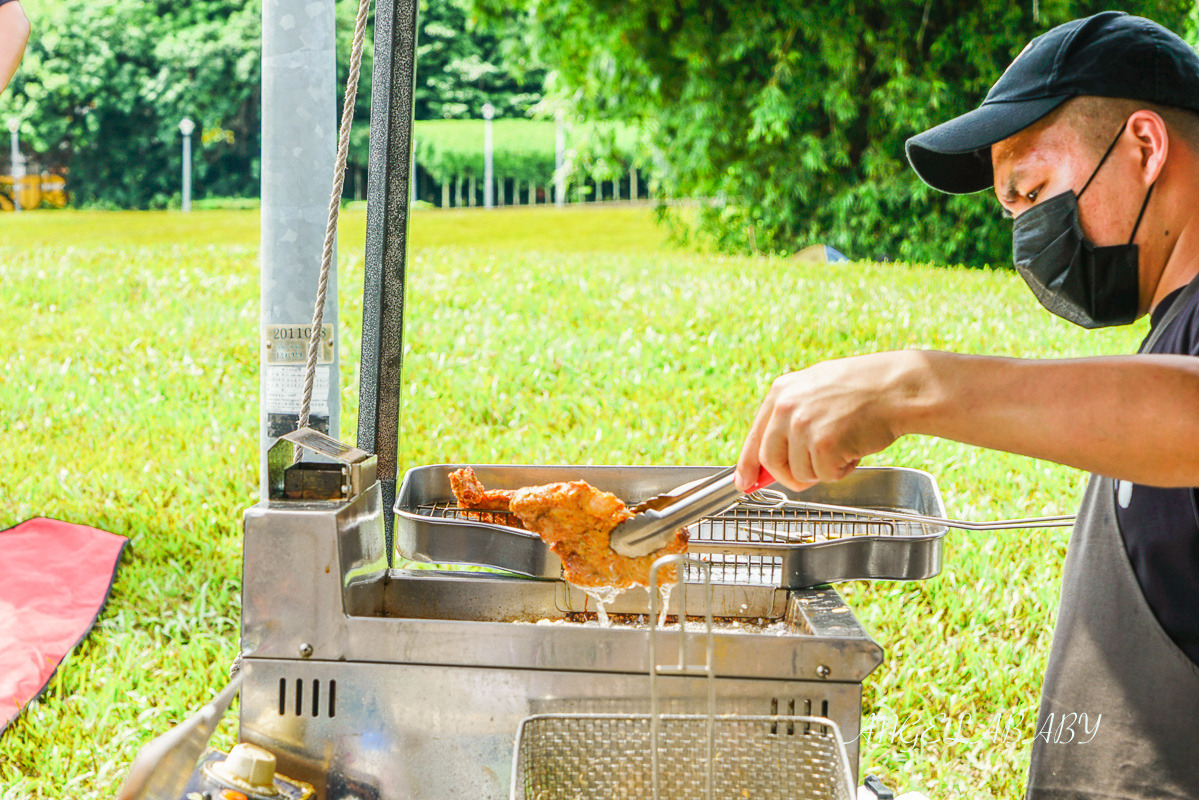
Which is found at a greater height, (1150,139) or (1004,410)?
(1150,139)

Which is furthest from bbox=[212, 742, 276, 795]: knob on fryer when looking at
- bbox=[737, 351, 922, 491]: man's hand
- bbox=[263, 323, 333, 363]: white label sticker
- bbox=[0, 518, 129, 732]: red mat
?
bbox=[0, 518, 129, 732]: red mat

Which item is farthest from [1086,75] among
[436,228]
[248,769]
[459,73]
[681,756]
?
[459,73]

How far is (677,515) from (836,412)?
0.30 meters

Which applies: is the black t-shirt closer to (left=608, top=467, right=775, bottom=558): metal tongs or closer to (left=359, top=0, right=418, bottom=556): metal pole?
(left=608, top=467, right=775, bottom=558): metal tongs

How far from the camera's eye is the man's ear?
55.2 inches

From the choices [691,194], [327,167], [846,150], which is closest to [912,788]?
[327,167]

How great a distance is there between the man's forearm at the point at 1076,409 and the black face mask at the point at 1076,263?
2.06 feet

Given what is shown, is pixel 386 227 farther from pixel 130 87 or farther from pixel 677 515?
pixel 130 87

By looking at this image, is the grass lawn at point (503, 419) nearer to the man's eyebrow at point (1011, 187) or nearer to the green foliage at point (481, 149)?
the man's eyebrow at point (1011, 187)

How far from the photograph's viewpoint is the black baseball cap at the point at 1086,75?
1.41 metres

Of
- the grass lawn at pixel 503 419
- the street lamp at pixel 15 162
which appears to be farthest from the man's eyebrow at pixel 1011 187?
the street lamp at pixel 15 162

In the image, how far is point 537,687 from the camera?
4.42ft

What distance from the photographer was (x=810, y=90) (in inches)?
401

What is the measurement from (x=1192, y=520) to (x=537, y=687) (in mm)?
907
